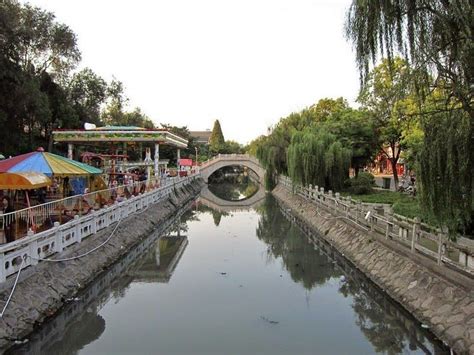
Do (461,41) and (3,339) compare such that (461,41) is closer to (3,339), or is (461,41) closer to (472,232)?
(472,232)

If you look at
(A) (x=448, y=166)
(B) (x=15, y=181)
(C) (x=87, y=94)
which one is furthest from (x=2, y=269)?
(C) (x=87, y=94)

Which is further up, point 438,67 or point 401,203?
point 438,67

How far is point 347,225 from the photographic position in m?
15.4

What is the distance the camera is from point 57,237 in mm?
9195

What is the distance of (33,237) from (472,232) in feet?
31.7

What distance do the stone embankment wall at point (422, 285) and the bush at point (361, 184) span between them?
9.14m

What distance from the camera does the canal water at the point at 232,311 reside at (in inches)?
291

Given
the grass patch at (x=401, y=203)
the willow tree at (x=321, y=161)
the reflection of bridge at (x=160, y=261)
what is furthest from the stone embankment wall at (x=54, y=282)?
the willow tree at (x=321, y=161)

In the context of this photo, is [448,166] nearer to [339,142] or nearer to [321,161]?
[321,161]

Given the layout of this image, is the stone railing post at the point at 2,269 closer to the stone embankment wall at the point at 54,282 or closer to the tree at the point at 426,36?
the stone embankment wall at the point at 54,282

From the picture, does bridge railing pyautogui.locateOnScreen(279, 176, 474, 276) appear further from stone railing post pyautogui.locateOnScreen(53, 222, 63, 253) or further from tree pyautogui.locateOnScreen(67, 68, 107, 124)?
tree pyautogui.locateOnScreen(67, 68, 107, 124)

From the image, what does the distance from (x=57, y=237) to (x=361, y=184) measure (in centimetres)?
1747

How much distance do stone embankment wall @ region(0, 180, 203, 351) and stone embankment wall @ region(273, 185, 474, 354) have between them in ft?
21.2

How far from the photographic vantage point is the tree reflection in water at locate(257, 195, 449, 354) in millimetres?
7617
